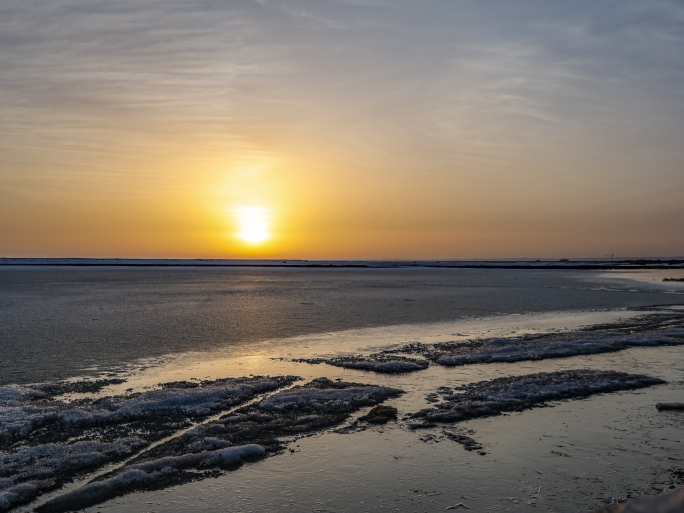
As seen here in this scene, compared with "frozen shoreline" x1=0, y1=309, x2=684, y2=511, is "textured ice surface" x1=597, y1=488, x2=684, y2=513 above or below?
above

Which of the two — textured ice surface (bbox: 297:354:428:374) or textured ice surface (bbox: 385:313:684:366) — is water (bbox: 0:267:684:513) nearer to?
textured ice surface (bbox: 297:354:428:374)

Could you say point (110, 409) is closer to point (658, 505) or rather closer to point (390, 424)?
point (390, 424)

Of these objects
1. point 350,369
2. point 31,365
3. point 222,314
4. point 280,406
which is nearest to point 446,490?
point 280,406

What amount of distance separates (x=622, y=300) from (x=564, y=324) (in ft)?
72.6

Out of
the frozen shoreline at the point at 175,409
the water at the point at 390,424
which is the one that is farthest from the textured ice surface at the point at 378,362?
the water at the point at 390,424

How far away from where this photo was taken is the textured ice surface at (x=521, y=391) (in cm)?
1547

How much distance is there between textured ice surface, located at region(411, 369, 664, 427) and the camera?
15469mm

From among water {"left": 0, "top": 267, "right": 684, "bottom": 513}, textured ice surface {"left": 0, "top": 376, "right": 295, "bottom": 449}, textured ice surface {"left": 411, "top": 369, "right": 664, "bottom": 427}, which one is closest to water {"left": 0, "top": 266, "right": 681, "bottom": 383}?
water {"left": 0, "top": 267, "right": 684, "bottom": 513}

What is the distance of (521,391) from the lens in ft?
58.0

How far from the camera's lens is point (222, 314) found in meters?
42.1

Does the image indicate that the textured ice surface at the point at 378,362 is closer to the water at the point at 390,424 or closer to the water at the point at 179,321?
the water at the point at 390,424

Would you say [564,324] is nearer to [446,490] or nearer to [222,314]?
[222,314]

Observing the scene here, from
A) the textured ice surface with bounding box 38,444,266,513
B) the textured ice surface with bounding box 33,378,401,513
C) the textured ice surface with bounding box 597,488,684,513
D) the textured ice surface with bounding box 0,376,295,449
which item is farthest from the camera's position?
the textured ice surface with bounding box 0,376,295,449

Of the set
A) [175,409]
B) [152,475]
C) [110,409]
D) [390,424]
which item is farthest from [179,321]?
[152,475]
